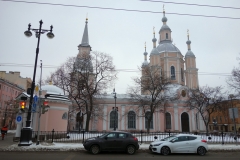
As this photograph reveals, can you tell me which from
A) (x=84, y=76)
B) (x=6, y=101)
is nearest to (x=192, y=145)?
(x=84, y=76)

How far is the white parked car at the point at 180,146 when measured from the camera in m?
13.0

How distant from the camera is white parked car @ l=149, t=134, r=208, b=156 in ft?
42.8

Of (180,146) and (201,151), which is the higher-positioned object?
(180,146)

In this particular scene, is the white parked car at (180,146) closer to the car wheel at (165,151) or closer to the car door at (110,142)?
the car wheel at (165,151)

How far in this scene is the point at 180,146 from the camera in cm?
1316

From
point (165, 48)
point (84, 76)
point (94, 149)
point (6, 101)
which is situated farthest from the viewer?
point (165, 48)

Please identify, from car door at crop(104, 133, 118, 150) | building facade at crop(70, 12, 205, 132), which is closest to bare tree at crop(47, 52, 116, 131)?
building facade at crop(70, 12, 205, 132)

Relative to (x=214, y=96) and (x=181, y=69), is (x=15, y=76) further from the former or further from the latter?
(x=214, y=96)

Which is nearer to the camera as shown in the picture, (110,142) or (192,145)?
(110,142)

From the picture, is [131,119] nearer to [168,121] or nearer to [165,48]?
[168,121]

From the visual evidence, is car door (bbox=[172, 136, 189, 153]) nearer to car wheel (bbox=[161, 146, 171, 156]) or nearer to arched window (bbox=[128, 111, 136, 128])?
car wheel (bbox=[161, 146, 171, 156])

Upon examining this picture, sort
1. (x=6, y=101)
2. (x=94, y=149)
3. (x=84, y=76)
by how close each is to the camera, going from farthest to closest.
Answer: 1. (x=6, y=101)
2. (x=84, y=76)
3. (x=94, y=149)

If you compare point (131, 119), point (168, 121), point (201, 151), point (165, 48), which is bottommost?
point (201, 151)

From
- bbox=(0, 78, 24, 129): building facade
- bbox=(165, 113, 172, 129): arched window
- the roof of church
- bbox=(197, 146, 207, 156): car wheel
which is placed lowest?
bbox=(197, 146, 207, 156): car wheel
